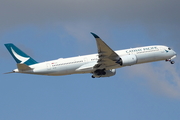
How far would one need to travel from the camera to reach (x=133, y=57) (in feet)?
210

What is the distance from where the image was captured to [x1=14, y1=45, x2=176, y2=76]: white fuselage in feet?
201

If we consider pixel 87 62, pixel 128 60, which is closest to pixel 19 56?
pixel 87 62

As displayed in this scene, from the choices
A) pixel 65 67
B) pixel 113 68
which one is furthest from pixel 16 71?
pixel 113 68

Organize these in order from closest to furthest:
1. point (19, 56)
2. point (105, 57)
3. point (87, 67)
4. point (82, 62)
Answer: point (105, 57) → point (19, 56) → point (82, 62) → point (87, 67)

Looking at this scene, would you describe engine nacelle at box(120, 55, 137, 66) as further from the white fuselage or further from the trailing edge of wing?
the trailing edge of wing

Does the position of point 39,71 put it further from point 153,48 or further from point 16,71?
point 153,48

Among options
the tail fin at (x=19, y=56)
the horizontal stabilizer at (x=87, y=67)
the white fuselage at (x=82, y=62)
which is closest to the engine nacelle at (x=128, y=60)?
the white fuselage at (x=82, y=62)

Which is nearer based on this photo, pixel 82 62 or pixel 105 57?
pixel 105 57

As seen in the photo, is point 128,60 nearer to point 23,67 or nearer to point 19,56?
point 23,67

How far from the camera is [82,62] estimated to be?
63.2 m

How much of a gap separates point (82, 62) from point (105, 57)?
14.5 ft

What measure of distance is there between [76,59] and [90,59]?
2.65m

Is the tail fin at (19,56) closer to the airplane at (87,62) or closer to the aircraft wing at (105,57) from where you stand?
the airplane at (87,62)

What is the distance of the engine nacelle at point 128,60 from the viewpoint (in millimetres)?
62994
